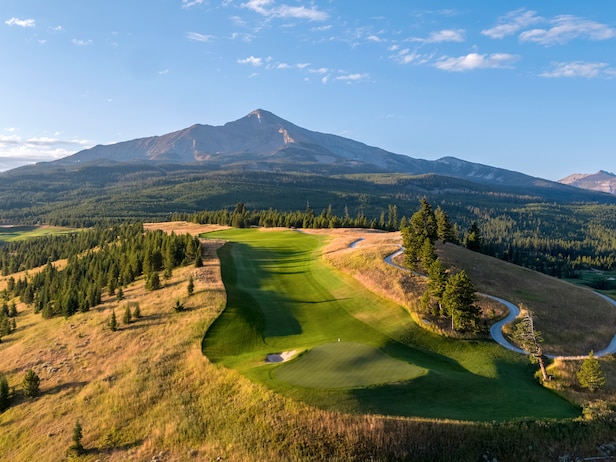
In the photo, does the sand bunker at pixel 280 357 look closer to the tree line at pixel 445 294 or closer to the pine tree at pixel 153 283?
the tree line at pixel 445 294

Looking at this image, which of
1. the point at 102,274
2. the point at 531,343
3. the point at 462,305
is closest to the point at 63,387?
the point at 462,305

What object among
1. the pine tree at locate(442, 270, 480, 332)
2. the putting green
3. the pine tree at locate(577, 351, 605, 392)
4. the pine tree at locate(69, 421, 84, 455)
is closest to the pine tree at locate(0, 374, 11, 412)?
the pine tree at locate(69, 421, 84, 455)

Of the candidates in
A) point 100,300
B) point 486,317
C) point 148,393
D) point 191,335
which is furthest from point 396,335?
point 100,300

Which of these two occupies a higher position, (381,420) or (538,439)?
(381,420)

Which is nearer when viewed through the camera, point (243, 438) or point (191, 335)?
point (243, 438)

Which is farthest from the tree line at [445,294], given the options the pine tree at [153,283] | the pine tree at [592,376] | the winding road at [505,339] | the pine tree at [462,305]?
the pine tree at [153,283]

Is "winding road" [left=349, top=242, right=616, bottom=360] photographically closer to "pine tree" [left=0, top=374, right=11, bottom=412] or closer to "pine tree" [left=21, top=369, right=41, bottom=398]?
"pine tree" [left=21, top=369, right=41, bottom=398]

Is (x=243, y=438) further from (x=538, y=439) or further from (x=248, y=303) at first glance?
(x=248, y=303)
